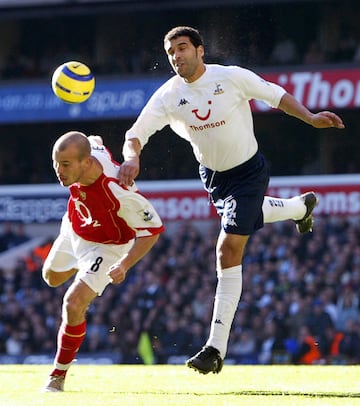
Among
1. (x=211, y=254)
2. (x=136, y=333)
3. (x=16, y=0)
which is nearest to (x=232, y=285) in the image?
(x=136, y=333)

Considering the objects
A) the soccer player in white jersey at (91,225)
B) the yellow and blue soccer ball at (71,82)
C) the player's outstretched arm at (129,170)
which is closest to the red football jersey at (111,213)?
the soccer player in white jersey at (91,225)

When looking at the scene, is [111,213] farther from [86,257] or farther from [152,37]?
[152,37]

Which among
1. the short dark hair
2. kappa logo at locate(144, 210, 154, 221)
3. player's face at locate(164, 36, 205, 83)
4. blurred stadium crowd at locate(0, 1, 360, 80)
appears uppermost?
blurred stadium crowd at locate(0, 1, 360, 80)

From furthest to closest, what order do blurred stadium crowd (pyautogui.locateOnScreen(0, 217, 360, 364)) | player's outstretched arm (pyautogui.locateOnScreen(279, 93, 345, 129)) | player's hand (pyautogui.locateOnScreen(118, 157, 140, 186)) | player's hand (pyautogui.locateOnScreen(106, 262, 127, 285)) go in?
blurred stadium crowd (pyautogui.locateOnScreen(0, 217, 360, 364)) → player's outstretched arm (pyautogui.locateOnScreen(279, 93, 345, 129)) → player's hand (pyautogui.locateOnScreen(118, 157, 140, 186)) → player's hand (pyautogui.locateOnScreen(106, 262, 127, 285))

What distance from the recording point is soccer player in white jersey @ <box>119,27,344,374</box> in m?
7.77

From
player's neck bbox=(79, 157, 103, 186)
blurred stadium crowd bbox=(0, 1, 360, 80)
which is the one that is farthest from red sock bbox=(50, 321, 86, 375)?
blurred stadium crowd bbox=(0, 1, 360, 80)

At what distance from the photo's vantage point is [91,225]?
25.7ft

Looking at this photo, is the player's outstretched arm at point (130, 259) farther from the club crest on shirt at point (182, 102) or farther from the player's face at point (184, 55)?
the player's face at point (184, 55)

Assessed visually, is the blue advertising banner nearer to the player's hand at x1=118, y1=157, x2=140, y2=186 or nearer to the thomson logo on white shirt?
the thomson logo on white shirt

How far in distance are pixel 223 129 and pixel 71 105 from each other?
1738 centimetres

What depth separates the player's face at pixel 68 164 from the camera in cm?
728
